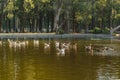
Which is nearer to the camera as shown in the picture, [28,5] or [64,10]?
[28,5]

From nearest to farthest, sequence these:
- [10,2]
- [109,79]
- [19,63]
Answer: [109,79]
[19,63]
[10,2]

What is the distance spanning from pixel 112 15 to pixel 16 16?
27804mm

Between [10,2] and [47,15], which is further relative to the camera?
[47,15]

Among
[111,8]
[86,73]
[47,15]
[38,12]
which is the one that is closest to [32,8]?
[38,12]

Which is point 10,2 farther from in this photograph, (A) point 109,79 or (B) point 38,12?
(A) point 109,79

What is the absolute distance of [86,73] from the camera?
29.9m

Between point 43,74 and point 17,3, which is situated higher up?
point 17,3

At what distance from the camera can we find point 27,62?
122 ft

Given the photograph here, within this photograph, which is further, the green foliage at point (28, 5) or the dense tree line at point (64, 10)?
the dense tree line at point (64, 10)

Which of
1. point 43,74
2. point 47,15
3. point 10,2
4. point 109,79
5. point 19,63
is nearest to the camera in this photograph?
point 109,79

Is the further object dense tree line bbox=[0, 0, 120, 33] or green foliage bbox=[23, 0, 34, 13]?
dense tree line bbox=[0, 0, 120, 33]

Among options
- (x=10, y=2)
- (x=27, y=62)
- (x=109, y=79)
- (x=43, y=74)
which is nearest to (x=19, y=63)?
(x=27, y=62)

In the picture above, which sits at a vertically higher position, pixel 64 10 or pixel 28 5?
pixel 28 5

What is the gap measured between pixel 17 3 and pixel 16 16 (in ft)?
26.9
